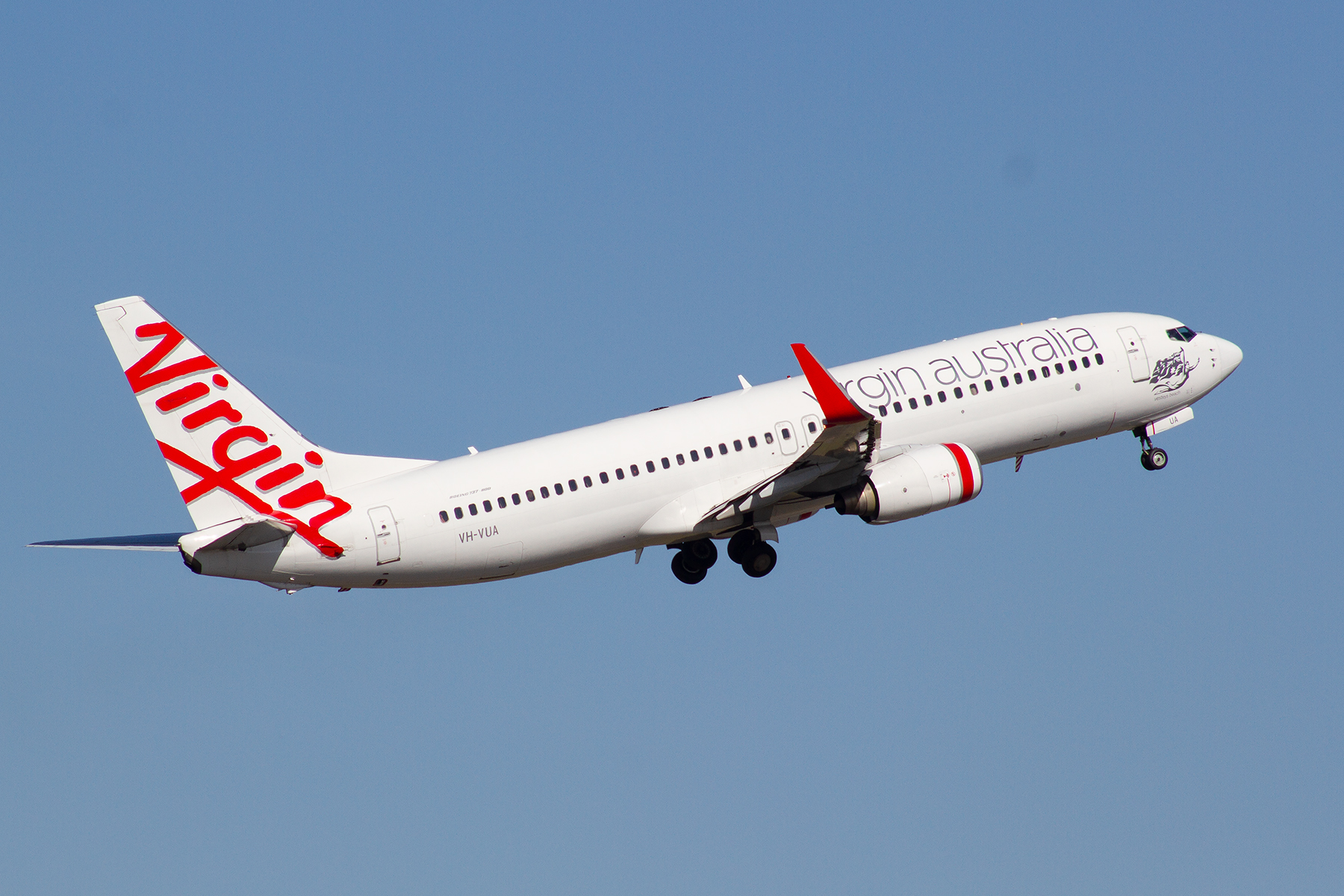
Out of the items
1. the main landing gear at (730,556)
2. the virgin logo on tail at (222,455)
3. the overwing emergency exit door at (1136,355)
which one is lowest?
the main landing gear at (730,556)

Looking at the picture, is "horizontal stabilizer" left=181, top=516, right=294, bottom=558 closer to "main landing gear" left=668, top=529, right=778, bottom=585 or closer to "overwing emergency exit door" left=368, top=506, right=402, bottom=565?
"overwing emergency exit door" left=368, top=506, right=402, bottom=565

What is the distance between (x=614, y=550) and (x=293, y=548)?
8.29 m

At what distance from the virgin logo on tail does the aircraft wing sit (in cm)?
994

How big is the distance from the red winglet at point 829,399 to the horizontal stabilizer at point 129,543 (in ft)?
50.6

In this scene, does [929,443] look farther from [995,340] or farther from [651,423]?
[651,423]

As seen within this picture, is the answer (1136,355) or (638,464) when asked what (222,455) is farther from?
(1136,355)

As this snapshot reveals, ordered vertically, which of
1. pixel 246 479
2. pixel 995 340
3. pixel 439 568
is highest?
pixel 995 340

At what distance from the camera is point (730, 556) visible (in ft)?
149

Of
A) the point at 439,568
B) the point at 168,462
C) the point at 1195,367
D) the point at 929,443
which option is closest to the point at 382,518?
the point at 439,568

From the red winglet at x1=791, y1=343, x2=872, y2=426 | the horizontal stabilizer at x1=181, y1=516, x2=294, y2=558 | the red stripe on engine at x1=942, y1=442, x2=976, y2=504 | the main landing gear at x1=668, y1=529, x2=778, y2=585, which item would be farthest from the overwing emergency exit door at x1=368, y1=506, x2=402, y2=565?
the red stripe on engine at x1=942, y1=442, x2=976, y2=504

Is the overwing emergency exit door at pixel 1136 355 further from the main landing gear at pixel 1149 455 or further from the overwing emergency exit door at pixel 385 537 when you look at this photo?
the overwing emergency exit door at pixel 385 537

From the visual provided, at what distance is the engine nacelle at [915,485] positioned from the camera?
42.2 m

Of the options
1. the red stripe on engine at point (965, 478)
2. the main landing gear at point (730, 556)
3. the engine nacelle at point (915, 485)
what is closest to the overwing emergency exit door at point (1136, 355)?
the engine nacelle at point (915, 485)

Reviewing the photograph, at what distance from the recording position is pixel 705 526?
140 ft
